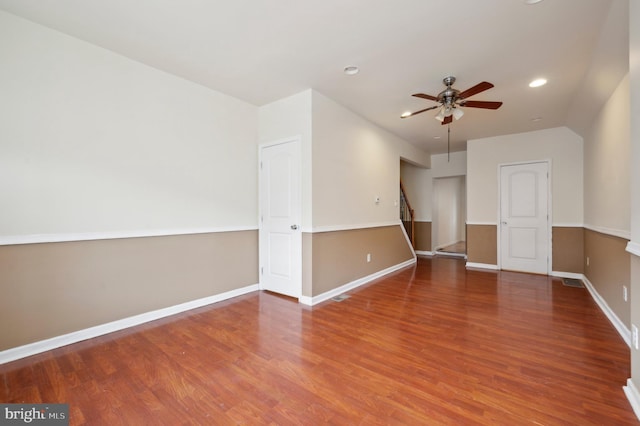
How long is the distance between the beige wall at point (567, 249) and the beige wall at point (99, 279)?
5573mm

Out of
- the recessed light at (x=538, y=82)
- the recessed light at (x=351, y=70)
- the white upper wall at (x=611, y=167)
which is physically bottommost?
the white upper wall at (x=611, y=167)

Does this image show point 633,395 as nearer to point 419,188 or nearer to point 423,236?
Answer: point 423,236

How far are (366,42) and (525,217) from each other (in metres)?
4.74

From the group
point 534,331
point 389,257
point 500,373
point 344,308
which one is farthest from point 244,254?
point 534,331

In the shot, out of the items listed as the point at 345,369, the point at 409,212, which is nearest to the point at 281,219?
the point at 345,369

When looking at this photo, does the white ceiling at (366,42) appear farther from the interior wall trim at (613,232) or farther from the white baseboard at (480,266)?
the white baseboard at (480,266)

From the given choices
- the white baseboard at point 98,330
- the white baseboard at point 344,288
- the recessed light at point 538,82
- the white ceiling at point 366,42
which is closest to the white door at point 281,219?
the white baseboard at point 344,288

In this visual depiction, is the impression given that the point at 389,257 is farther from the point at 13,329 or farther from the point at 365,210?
the point at 13,329

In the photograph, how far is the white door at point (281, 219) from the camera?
3.69m

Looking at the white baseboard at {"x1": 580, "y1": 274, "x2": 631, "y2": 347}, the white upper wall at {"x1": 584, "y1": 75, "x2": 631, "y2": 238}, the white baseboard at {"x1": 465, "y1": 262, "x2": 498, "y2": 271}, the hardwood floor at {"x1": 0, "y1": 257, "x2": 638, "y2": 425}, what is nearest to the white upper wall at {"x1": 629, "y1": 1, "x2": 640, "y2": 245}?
the hardwood floor at {"x1": 0, "y1": 257, "x2": 638, "y2": 425}

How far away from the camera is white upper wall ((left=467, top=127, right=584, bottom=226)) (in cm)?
491

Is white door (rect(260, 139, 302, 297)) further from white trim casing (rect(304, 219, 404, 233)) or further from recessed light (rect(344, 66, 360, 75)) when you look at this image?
recessed light (rect(344, 66, 360, 75))

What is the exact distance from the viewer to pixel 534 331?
2730 mm

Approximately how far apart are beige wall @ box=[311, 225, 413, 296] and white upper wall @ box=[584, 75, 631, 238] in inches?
113
